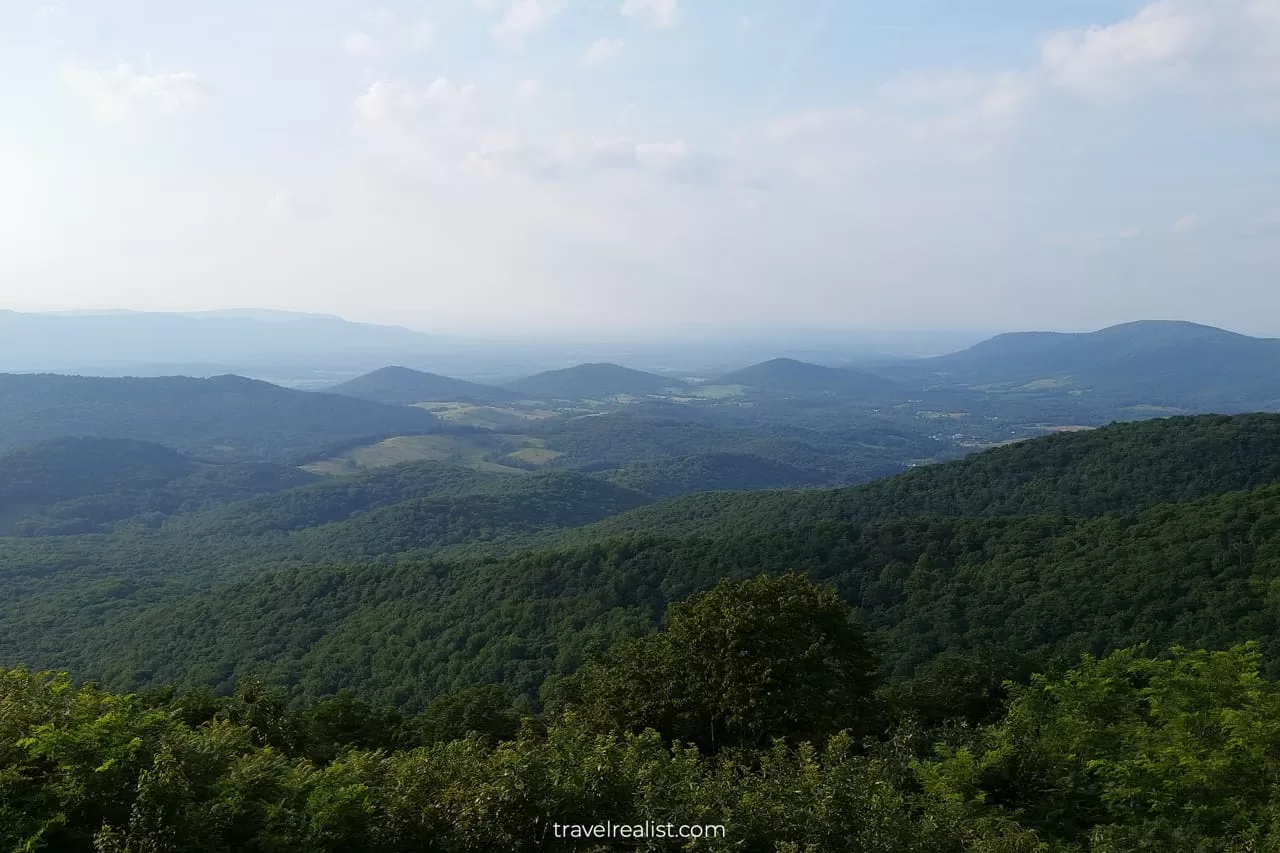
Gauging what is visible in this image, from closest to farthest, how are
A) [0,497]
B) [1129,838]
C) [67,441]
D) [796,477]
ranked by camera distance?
[1129,838] → [0,497] → [67,441] → [796,477]

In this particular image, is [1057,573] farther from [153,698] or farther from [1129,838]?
[153,698]

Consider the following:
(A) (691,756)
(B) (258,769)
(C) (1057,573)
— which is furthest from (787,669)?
(C) (1057,573)

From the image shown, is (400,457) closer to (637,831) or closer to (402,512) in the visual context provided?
(402,512)

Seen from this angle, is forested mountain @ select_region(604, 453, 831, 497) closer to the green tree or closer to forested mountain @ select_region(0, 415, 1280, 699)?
forested mountain @ select_region(0, 415, 1280, 699)

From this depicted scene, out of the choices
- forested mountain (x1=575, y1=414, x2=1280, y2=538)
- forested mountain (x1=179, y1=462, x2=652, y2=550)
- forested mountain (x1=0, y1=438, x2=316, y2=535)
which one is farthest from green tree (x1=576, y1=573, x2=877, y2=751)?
forested mountain (x1=0, y1=438, x2=316, y2=535)

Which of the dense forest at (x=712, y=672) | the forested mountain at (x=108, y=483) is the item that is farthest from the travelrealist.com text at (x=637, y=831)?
the forested mountain at (x=108, y=483)

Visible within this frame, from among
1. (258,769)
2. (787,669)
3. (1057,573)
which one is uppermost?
(258,769)

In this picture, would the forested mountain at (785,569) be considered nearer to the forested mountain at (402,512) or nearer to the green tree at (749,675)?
the forested mountain at (402,512)
